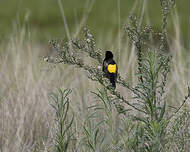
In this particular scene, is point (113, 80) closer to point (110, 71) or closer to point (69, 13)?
point (110, 71)

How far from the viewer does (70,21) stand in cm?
1198

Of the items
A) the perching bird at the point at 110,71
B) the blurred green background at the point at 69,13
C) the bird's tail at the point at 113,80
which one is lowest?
the bird's tail at the point at 113,80

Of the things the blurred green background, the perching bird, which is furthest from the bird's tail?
the blurred green background

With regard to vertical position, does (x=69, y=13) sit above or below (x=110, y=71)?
above

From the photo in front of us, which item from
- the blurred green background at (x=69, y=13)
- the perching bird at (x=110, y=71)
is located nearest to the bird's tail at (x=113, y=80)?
the perching bird at (x=110, y=71)

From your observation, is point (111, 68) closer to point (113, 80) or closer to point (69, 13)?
point (113, 80)

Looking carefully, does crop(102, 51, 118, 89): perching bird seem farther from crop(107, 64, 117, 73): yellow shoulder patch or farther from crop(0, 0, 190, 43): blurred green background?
crop(0, 0, 190, 43): blurred green background

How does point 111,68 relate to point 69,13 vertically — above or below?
below

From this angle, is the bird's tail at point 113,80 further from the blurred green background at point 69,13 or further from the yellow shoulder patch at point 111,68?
the blurred green background at point 69,13

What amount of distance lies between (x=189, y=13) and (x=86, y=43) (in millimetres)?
10653

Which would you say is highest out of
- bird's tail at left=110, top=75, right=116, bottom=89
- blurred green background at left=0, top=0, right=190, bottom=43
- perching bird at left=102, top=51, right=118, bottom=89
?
blurred green background at left=0, top=0, right=190, bottom=43

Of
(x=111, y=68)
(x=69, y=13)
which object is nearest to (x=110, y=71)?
(x=111, y=68)

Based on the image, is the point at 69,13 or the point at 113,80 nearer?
the point at 113,80

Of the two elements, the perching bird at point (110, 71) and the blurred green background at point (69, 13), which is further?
the blurred green background at point (69, 13)
